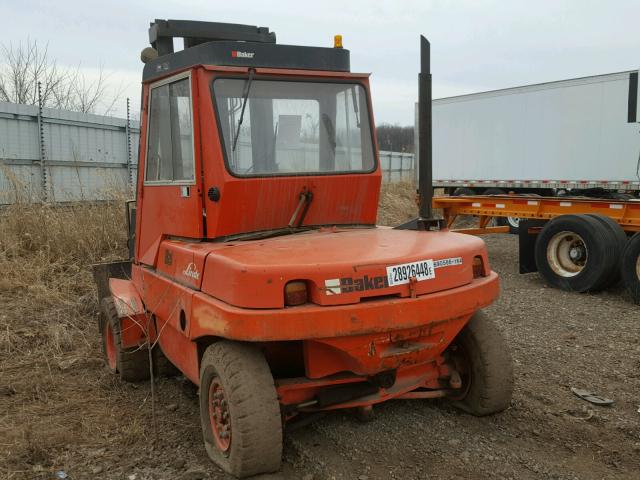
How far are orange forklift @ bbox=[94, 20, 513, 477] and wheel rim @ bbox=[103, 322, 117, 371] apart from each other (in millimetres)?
275

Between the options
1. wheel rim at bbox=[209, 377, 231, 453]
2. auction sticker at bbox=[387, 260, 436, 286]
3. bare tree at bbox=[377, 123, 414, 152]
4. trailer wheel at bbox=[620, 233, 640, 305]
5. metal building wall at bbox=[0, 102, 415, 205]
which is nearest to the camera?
auction sticker at bbox=[387, 260, 436, 286]

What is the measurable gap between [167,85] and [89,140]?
802 cm

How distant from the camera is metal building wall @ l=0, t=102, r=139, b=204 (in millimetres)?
8617

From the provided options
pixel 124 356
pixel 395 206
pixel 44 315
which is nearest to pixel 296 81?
pixel 124 356

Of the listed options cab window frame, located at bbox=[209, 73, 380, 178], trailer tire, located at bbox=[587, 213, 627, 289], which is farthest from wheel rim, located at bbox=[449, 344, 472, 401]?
trailer tire, located at bbox=[587, 213, 627, 289]

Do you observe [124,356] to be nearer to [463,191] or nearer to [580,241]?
[580,241]

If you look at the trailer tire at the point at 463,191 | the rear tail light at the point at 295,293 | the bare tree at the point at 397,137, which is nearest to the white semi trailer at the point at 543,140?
the trailer tire at the point at 463,191

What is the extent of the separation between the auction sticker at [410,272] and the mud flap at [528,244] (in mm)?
5989

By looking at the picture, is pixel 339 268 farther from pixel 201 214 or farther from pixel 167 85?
pixel 167 85

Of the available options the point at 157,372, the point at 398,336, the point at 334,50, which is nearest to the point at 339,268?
the point at 398,336

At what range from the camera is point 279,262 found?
9.75 feet

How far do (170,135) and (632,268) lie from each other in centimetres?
583

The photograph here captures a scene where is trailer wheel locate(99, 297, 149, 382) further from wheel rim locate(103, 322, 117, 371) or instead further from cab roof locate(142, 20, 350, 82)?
cab roof locate(142, 20, 350, 82)

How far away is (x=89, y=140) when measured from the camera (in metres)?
11.2
